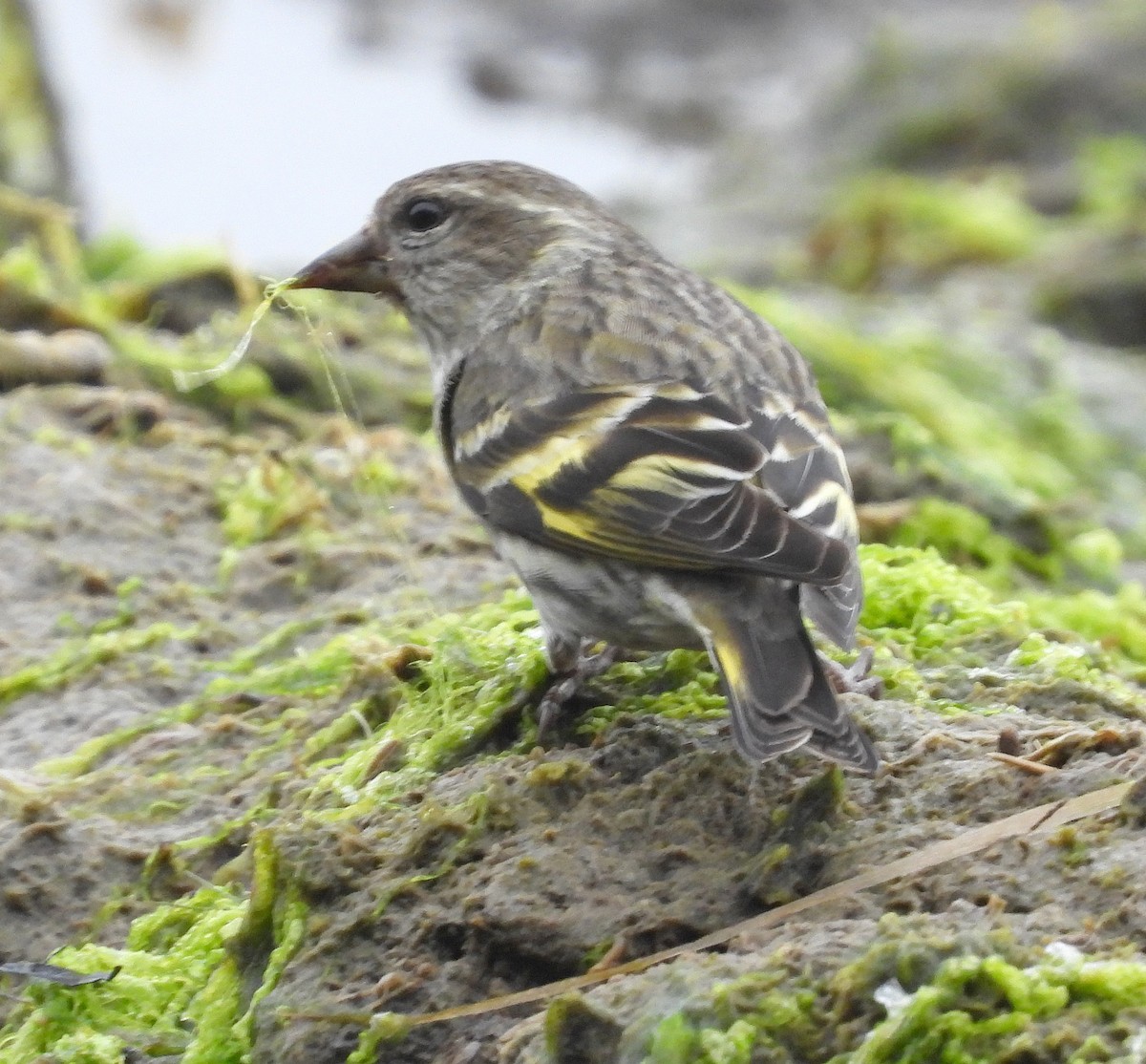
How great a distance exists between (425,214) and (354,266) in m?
0.26

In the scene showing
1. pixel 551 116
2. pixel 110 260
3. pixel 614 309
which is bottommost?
pixel 551 116

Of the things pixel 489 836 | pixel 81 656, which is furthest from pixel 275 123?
pixel 489 836

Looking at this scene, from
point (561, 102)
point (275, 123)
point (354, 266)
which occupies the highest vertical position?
point (354, 266)

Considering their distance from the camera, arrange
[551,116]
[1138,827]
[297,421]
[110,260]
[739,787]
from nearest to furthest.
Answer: [1138,827], [739,787], [297,421], [110,260], [551,116]

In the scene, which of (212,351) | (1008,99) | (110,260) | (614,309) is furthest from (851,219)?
(614,309)

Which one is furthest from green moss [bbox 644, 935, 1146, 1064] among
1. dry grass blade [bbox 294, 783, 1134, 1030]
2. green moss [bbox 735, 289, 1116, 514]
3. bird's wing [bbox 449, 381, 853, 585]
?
green moss [bbox 735, 289, 1116, 514]

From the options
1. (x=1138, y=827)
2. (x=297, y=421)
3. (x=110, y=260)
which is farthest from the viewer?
(x=110, y=260)

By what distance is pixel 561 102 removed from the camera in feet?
62.5

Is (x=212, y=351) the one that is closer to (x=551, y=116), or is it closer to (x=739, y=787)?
(x=739, y=787)

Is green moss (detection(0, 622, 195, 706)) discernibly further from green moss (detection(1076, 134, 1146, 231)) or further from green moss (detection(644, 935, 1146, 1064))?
green moss (detection(1076, 134, 1146, 231))

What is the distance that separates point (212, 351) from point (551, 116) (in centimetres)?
1169

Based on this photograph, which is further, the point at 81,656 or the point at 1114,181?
the point at 1114,181

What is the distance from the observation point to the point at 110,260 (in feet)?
30.5

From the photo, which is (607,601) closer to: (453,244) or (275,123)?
(453,244)
